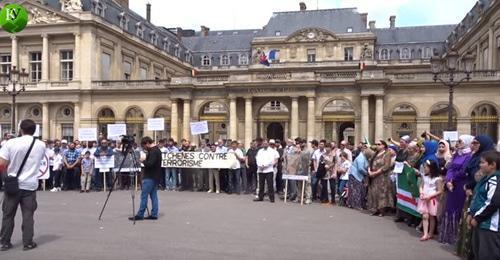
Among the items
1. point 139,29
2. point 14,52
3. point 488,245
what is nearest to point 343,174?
point 488,245

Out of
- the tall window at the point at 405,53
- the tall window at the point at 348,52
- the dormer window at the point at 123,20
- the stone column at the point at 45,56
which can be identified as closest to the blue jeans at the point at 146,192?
the stone column at the point at 45,56

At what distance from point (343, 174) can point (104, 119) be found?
29.3m

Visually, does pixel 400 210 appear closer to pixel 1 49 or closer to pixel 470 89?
pixel 470 89

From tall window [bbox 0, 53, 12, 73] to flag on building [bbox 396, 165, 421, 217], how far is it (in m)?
41.7

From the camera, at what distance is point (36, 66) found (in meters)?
43.7

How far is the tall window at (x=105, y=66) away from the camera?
4381 cm

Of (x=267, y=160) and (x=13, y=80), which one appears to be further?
(x=13, y=80)

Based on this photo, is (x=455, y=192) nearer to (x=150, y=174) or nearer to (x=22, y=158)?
(x=150, y=174)

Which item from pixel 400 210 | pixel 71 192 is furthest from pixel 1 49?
pixel 400 210

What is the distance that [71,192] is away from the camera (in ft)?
58.3

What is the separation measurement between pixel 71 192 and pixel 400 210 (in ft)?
39.1

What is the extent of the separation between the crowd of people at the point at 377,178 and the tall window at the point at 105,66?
2538 cm

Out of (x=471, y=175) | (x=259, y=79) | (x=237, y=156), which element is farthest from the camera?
(x=259, y=79)

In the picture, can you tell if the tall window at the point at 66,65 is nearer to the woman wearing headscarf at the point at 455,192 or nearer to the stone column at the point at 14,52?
the stone column at the point at 14,52
